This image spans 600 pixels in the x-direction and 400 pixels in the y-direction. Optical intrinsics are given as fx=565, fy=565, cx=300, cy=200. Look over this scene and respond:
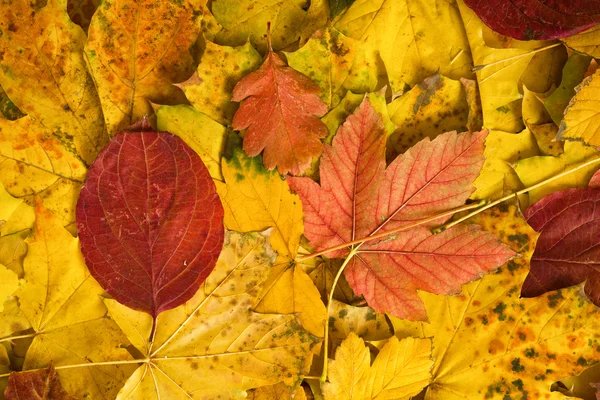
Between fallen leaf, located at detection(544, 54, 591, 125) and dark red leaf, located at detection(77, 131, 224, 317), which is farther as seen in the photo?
fallen leaf, located at detection(544, 54, 591, 125)


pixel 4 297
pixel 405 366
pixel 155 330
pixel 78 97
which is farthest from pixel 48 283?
pixel 405 366

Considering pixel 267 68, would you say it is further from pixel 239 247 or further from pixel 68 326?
pixel 68 326

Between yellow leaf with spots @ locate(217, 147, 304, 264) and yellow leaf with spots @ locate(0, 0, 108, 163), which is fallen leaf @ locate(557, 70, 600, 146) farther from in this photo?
yellow leaf with spots @ locate(0, 0, 108, 163)

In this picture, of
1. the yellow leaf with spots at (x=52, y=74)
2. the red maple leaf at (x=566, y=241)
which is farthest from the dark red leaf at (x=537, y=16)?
the yellow leaf with spots at (x=52, y=74)

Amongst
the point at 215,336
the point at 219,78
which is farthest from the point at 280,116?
the point at 215,336

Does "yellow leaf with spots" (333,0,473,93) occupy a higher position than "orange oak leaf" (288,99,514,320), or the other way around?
"yellow leaf with spots" (333,0,473,93)

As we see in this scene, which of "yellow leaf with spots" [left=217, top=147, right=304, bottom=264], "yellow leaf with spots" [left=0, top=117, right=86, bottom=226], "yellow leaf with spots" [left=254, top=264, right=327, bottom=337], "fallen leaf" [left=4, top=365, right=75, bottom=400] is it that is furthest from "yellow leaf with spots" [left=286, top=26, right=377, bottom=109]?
"fallen leaf" [left=4, top=365, right=75, bottom=400]
